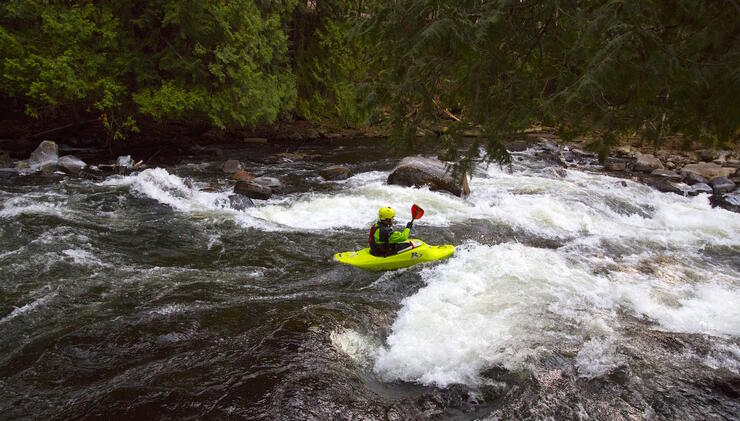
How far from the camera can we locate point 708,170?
13242 millimetres

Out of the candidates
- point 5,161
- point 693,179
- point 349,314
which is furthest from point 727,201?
point 5,161

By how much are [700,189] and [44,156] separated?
→ 15.7 m

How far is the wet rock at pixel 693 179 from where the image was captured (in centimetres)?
1260

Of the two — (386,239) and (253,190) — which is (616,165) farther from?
(386,239)

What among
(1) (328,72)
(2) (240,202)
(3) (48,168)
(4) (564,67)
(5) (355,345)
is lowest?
(5) (355,345)

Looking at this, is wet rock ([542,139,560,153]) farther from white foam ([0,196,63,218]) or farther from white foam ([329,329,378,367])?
white foam ([0,196,63,218])

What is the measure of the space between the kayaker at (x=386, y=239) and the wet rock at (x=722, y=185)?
9.68m

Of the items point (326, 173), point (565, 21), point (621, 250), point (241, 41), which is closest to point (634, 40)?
point (565, 21)

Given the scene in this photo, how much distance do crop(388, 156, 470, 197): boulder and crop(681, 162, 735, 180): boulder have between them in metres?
7.13

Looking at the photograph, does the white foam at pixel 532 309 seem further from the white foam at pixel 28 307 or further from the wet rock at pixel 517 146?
the wet rock at pixel 517 146

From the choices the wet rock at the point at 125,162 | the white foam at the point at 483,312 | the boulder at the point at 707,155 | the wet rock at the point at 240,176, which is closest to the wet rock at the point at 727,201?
the boulder at the point at 707,155

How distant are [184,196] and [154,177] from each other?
4.02 ft

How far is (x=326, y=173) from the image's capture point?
11.8m

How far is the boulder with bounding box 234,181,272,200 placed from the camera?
384 inches
